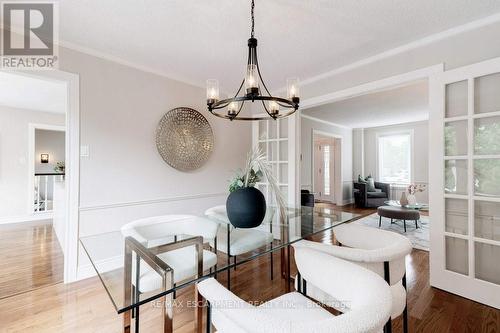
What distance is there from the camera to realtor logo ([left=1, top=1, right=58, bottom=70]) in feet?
5.92

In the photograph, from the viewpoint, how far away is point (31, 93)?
3.95 meters

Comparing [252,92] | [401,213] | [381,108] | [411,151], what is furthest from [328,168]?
[252,92]

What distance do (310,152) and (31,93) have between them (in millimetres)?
5629

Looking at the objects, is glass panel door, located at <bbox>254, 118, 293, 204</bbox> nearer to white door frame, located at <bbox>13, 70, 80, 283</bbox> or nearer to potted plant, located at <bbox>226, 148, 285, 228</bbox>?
potted plant, located at <bbox>226, 148, 285, 228</bbox>

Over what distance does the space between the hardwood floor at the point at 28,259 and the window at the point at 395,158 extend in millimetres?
7766

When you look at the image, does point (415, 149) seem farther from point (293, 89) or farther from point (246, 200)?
point (246, 200)

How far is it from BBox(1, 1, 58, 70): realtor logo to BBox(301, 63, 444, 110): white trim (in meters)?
2.76

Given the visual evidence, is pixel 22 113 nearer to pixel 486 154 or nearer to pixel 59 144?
pixel 59 144

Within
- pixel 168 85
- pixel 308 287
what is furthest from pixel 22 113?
pixel 308 287

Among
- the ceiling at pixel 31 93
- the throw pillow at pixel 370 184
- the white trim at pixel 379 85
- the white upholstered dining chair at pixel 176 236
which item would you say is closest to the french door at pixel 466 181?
the white trim at pixel 379 85

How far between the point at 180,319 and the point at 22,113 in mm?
5866

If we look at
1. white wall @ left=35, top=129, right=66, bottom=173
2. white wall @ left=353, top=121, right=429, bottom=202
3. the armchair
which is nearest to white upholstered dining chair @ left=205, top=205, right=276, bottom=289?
the armchair

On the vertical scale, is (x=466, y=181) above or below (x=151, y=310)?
above

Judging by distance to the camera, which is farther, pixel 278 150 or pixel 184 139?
pixel 278 150
